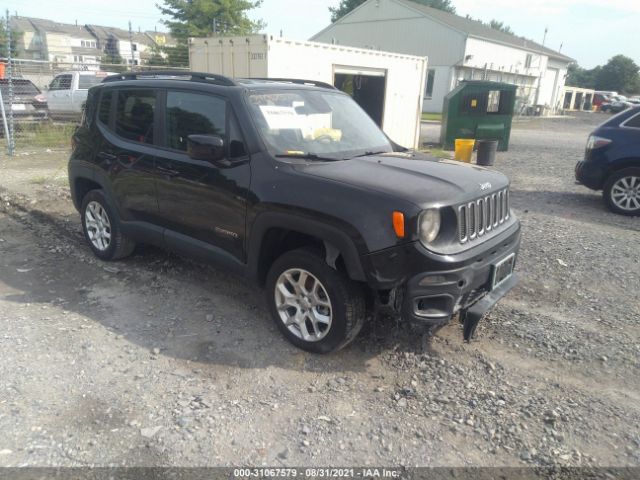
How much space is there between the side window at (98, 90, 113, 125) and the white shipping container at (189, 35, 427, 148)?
4.94 meters

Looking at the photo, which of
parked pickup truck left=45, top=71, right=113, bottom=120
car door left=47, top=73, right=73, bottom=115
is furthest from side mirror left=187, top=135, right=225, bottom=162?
car door left=47, top=73, right=73, bottom=115

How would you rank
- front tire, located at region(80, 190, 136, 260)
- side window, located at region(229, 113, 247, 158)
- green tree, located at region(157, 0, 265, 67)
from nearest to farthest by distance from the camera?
side window, located at region(229, 113, 247, 158), front tire, located at region(80, 190, 136, 260), green tree, located at region(157, 0, 265, 67)

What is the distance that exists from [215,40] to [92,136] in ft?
20.5

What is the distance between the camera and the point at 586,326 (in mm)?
4148

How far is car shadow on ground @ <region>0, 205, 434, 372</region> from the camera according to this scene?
12.1 ft

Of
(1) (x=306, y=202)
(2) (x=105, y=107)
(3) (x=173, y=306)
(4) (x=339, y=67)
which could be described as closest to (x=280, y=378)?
(1) (x=306, y=202)

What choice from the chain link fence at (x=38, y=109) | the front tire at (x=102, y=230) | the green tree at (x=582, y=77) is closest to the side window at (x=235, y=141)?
the front tire at (x=102, y=230)

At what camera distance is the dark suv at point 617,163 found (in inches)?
304

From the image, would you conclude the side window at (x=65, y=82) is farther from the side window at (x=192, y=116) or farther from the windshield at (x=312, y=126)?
the windshield at (x=312, y=126)

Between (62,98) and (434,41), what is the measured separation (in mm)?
26301

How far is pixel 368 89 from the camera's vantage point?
1348 cm

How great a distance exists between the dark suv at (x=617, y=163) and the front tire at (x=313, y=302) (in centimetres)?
635

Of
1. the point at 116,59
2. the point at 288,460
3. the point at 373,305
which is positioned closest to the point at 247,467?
the point at 288,460

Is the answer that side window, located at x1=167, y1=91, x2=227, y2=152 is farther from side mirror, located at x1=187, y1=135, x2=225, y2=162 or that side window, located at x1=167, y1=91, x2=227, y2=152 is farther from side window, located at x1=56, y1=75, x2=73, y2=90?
side window, located at x1=56, y1=75, x2=73, y2=90
